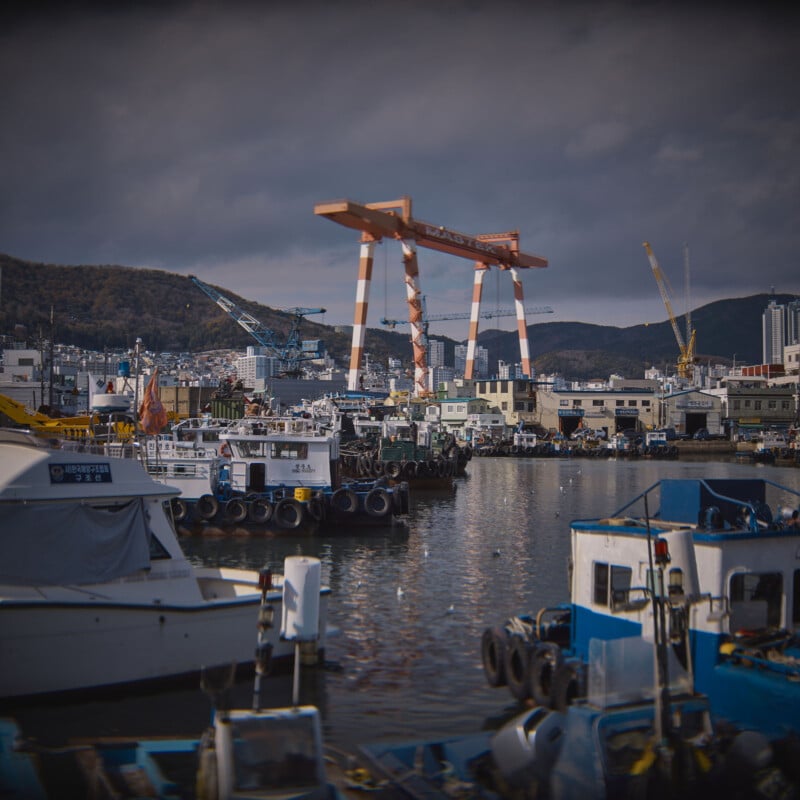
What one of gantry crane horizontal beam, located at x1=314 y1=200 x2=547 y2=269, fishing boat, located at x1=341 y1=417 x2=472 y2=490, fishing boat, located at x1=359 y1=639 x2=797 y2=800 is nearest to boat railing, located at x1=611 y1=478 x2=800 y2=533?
fishing boat, located at x1=359 y1=639 x2=797 y2=800

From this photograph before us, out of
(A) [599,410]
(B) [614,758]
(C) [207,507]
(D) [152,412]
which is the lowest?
(B) [614,758]

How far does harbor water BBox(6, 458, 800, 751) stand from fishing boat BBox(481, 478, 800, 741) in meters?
1.06

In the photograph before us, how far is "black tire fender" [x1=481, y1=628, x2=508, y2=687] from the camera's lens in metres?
9.98

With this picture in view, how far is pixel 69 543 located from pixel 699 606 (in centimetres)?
768

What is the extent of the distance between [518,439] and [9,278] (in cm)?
15926

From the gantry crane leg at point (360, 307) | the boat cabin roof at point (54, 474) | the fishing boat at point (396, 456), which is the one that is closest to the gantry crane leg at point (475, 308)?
the gantry crane leg at point (360, 307)

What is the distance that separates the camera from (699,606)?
8.33 meters

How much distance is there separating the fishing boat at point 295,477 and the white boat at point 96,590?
13.4 meters

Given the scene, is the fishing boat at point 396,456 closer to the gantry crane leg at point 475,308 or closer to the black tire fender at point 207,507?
the black tire fender at point 207,507

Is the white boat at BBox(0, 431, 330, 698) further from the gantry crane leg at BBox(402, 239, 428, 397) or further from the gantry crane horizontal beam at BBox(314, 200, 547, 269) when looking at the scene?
the gantry crane leg at BBox(402, 239, 428, 397)

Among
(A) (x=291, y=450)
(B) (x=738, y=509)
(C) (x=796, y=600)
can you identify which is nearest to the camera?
(C) (x=796, y=600)

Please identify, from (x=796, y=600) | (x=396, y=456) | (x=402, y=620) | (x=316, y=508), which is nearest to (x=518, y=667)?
(x=796, y=600)

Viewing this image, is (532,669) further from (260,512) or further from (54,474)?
(260,512)

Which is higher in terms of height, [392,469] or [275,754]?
[392,469]
